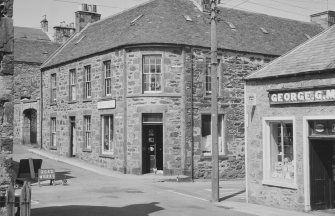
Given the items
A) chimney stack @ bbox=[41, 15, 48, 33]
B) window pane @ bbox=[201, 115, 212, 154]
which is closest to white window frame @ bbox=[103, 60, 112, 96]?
window pane @ bbox=[201, 115, 212, 154]

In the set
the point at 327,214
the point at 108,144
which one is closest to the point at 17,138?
the point at 108,144

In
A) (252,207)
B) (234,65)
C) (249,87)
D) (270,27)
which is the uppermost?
(270,27)

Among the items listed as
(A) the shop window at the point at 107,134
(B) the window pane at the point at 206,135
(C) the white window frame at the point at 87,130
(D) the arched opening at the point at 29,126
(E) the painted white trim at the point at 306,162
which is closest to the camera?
(E) the painted white trim at the point at 306,162

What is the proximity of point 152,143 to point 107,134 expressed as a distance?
2.98 meters

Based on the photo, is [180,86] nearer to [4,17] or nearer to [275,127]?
[275,127]

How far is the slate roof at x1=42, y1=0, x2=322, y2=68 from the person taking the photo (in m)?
23.3

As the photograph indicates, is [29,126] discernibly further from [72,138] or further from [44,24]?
[44,24]

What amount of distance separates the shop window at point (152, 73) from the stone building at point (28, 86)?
12.6m

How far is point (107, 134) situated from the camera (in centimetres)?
2470

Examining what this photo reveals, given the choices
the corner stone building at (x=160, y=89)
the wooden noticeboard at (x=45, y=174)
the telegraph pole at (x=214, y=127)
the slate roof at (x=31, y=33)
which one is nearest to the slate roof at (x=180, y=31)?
the corner stone building at (x=160, y=89)

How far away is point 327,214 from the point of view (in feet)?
43.7

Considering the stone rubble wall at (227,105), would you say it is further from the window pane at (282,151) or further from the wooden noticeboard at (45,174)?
the window pane at (282,151)

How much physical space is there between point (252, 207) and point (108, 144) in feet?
38.0

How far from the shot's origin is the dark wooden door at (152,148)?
2288 centimetres
